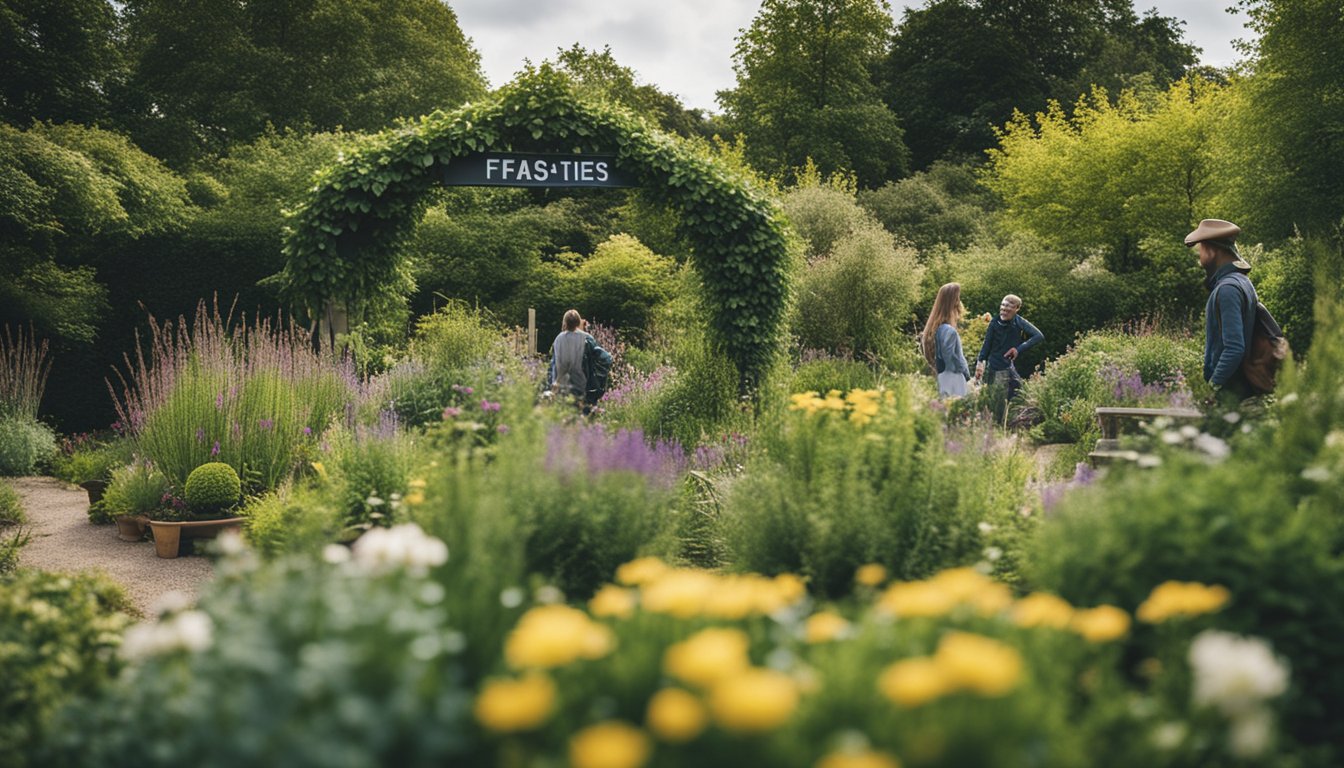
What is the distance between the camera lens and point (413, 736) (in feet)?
4.28

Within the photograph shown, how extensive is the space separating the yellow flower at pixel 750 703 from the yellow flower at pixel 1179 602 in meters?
1.00

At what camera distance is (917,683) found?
46.1 inches

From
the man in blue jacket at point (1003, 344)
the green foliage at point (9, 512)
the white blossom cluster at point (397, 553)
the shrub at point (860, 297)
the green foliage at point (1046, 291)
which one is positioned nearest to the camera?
the white blossom cluster at point (397, 553)

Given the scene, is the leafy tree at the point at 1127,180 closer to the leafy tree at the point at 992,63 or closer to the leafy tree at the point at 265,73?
the leafy tree at the point at 992,63

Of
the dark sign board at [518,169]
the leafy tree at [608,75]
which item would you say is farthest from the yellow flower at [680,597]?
the leafy tree at [608,75]

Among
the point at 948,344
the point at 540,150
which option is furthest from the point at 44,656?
the point at 948,344

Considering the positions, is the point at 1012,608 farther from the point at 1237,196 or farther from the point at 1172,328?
the point at 1237,196

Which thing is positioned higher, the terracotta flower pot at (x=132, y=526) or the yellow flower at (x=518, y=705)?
the yellow flower at (x=518, y=705)

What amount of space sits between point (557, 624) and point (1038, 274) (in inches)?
645

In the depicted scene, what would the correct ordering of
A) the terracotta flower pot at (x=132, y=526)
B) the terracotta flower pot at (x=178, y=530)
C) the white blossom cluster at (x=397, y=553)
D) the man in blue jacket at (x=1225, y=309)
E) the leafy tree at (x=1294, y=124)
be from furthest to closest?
1. the leafy tree at (x=1294, y=124)
2. the terracotta flower pot at (x=132, y=526)
3. the terracotta flower pot at (x=178, y=530)
4. the man in blue jacket at (x=1225, y=309)
5. the white blossom cluster at (x=397, y=553)

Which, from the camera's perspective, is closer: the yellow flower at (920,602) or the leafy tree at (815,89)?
the yellow flower at (920,602)

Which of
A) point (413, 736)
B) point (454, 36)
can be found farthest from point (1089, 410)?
point (454, 36)

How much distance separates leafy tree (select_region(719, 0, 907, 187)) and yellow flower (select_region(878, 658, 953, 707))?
26.0 meters

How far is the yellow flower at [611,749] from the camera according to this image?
1.07 metres
